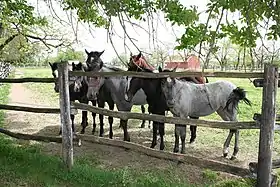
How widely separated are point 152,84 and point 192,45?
2.93 metres

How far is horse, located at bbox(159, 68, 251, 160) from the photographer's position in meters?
5.77

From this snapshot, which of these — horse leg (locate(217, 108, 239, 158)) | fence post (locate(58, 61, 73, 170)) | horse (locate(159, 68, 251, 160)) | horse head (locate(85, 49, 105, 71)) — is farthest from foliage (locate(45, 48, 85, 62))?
horse leg (locate(217, 108, 239, 158))

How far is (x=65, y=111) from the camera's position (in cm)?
491

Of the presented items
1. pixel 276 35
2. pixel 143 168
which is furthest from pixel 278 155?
pixel 276 35

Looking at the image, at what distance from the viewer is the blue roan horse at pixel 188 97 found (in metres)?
5.72

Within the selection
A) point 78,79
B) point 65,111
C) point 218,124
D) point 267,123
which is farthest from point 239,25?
point 78,79

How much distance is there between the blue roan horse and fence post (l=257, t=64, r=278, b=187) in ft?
7.32

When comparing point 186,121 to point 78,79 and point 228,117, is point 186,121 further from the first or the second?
point 78,79

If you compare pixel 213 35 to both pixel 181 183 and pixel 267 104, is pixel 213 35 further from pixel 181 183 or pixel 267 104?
pixel 181 183

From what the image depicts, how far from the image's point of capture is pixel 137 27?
316 cm

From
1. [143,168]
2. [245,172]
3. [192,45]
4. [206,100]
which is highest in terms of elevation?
[192,45]

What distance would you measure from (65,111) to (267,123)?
2.76 meters

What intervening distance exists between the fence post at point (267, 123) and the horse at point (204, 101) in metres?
2.25

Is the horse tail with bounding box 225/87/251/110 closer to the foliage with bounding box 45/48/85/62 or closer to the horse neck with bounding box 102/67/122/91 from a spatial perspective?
the horse neck with bounding box 102/67/122/91
